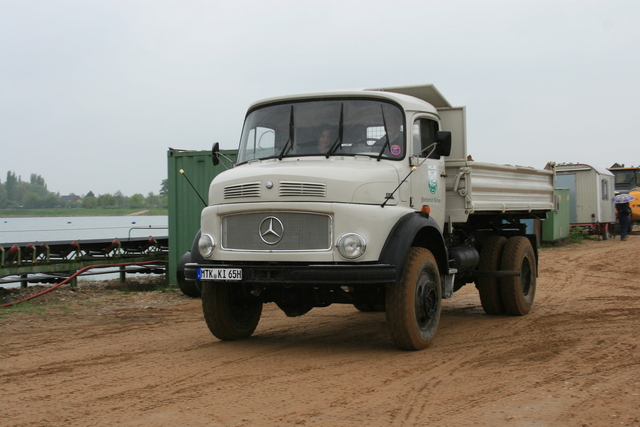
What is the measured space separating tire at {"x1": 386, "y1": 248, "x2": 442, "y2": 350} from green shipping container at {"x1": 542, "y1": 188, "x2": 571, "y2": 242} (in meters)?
18.7

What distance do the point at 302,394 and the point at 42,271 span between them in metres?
9.26

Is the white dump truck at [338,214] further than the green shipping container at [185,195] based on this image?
No

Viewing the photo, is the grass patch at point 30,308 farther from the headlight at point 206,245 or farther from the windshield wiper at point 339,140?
the windshield wiper at point 339,140

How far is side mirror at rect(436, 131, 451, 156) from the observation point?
25.8 feet

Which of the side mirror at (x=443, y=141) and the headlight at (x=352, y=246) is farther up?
the side mirror at (x=443, y=141)

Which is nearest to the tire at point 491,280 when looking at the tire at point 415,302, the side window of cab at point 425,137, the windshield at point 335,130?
the side window of cab at point 425,137

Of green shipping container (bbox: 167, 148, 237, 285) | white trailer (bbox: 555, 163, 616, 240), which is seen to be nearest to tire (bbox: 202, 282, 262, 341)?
green shipping container (bbox: 167, 148, 237, 285)

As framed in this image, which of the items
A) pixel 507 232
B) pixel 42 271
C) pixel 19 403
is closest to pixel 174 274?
pixel 42 271

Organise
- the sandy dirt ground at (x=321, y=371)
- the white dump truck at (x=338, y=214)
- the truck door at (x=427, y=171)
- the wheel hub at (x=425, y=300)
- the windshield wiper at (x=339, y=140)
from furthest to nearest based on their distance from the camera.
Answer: the truck door at (x=427, y=171) → the windshield wiper at (x=339, y=140) → the wheel hub at (x=425, y=300) → the white dump truck at (x=338, y=214) → the sandy dirt ground at (x=321, y=371)

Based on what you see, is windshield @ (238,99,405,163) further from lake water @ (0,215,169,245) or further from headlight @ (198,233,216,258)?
lake water @ (0,215,169,245)

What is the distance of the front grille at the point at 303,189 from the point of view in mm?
6875

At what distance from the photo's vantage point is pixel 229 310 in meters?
7.99

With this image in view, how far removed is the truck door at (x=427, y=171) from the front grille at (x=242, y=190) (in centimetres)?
176

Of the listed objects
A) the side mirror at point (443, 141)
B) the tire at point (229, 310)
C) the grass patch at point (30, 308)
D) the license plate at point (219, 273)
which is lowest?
the grass patch at point (30, 308)
